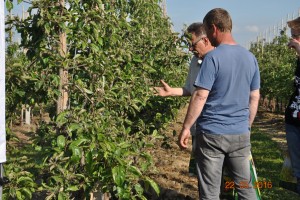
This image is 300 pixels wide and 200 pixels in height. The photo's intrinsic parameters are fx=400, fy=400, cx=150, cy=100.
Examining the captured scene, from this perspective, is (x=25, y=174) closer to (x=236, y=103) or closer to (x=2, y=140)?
(x=2, y=140)

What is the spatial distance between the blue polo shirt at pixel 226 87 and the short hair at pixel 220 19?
0.41ft

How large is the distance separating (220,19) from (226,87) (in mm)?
438

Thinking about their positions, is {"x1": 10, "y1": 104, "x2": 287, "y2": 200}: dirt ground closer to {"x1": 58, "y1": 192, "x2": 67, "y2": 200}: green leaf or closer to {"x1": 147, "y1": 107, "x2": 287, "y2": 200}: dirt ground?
{"x1": 147, "y1": 107, "x2": 287, "y2": 200}: dirt ground

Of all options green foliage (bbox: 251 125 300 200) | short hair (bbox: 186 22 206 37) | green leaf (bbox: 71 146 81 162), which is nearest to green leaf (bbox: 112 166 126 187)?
green leaf (bbox: 71 146 81 162)

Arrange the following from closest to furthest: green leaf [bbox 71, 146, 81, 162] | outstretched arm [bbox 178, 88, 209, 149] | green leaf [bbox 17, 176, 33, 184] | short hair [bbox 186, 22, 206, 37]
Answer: green leaf [bbox 71, 146, 81, 162], green leaf [bbox 17, 176, 33, 184], outstretched arm [bbox 178, 88, 209, 149], short hair [bbox 186, 22, 206, 37]

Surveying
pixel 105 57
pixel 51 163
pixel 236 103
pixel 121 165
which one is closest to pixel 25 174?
pixel 51 163

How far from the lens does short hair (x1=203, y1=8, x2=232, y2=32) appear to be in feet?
8.45

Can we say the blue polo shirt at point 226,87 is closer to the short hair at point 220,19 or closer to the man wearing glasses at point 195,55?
the short hair at point 220,19

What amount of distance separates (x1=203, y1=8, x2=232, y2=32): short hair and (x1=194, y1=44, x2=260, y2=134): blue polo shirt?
0.41ft

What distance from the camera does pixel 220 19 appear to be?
2570 mm

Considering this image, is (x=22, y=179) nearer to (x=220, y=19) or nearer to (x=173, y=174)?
(x=220, y=19)

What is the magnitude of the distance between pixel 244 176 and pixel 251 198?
0.16 m

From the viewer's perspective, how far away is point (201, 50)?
11.4 feet

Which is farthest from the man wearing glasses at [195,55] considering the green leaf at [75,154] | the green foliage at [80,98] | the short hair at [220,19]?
the green leaf at [75,154]
